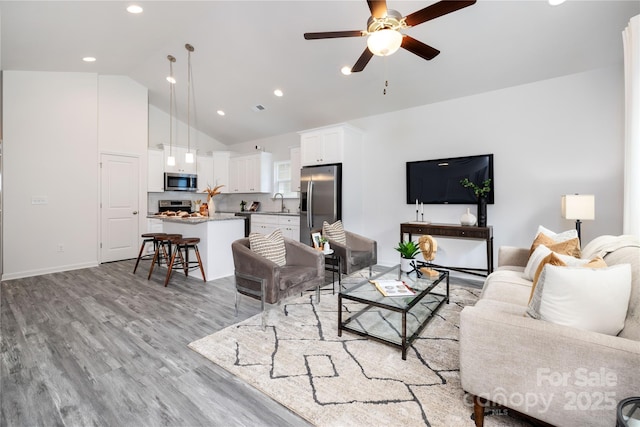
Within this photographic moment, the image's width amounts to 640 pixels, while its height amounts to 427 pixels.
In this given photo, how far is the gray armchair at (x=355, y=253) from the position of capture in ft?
11.6

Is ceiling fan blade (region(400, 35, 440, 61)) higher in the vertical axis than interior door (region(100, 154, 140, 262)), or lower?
higher

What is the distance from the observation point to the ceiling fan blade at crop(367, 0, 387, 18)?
6.25ft

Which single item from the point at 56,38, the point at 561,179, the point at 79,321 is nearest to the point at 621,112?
the point at 561,179

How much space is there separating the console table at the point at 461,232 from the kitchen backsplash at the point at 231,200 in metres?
2.97

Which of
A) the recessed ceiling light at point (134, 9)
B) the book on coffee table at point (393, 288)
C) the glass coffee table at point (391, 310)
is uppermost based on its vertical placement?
the recessed ceiling light at point (134, 9)

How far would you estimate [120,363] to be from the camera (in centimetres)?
202

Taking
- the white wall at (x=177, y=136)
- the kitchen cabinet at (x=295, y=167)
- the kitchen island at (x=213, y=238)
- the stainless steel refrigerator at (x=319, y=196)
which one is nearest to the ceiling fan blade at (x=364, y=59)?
the stainless steel refrigerator at (x=319, y=196)

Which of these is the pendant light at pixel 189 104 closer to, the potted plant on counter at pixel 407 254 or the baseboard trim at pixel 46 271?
the baseboard trim at pixel 46 271

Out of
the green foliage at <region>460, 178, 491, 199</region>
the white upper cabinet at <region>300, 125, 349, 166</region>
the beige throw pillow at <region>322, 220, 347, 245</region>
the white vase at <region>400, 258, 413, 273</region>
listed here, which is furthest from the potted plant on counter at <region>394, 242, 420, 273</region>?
the white upper cabinet at <region>300, 125, 349, 166</region>

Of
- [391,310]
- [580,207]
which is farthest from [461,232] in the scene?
[391,310]

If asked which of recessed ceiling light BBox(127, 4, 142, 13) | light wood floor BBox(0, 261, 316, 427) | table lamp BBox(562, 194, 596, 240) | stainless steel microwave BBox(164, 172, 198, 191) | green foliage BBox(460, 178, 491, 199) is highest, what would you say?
recessed ceiling light BBox(127, 4, 142, 13)

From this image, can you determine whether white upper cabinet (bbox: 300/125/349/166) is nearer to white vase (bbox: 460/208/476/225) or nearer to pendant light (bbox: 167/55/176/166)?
white vase (bbox: 460/208/476/225)

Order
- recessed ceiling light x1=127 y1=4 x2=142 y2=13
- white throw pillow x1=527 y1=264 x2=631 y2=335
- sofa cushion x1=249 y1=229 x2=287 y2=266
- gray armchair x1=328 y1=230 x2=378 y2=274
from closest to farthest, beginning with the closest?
white throw pillow x1=527 y1=264 x2=631 y2=335 → sofa cushion x1=249 y1=229 x2=287 y2=266 → recessed ceiling light x1=127 y1=4 x2=142 y2=13 → gray armchair x1=328 y1=230 x2=378 y2=274

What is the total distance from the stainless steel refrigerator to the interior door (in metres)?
3.36
